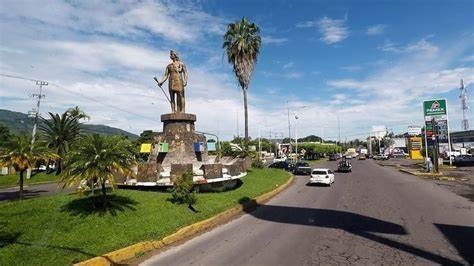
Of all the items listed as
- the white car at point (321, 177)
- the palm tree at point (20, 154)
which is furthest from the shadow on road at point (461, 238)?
the palm tree at point (20, 154)

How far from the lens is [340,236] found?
41.6 ft

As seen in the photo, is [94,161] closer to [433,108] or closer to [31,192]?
[31,192]

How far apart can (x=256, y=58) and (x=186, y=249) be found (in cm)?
3343

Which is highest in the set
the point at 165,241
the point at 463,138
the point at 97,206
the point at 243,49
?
the point at 243,49

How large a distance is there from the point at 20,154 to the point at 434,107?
52.9m

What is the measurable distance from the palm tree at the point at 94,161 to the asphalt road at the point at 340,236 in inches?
140

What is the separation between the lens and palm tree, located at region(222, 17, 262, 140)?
4172cm

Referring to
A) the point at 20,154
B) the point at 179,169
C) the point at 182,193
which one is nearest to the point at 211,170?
the point at 179,169

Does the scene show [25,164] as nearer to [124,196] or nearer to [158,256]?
[124,196]

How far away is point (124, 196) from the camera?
1602cm

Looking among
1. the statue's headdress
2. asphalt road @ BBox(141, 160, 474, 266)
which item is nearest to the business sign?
asphalt road @ BBox(141, 160, 474, 266)

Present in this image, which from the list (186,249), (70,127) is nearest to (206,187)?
(186,249)

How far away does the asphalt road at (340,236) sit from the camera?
10.2 metres

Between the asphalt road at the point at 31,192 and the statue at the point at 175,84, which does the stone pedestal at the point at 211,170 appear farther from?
the asphalt road at the point at 31,192
